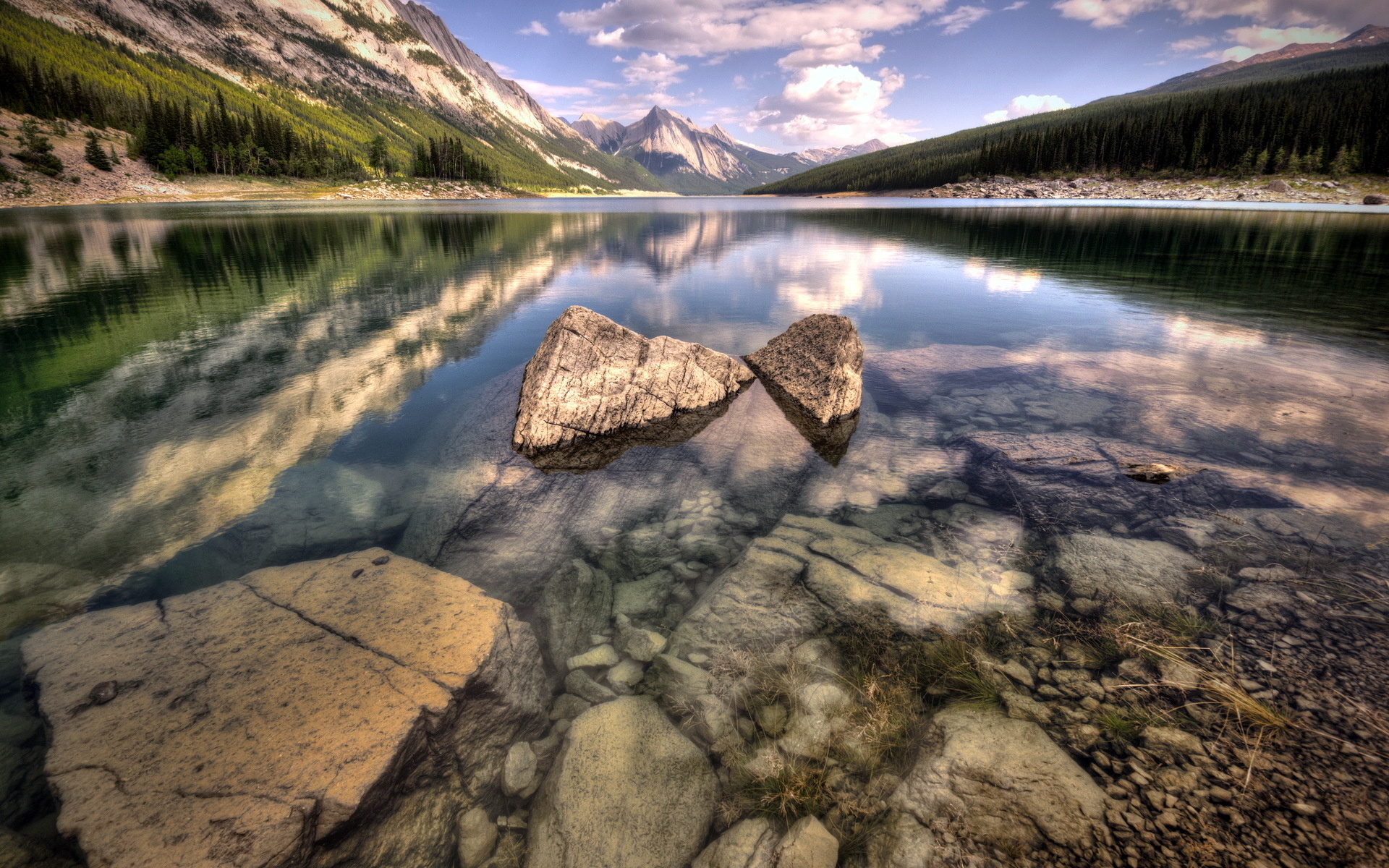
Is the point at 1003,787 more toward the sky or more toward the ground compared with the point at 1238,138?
more toward the ground

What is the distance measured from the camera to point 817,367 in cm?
1400

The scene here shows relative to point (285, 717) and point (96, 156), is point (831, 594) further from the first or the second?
point (96, 156)

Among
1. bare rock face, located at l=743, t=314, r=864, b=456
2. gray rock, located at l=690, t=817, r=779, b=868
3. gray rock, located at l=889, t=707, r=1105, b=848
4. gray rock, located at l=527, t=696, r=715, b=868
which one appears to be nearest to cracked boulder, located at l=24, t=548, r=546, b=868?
gray rock, located at l=527, t=696, r=715, b=868

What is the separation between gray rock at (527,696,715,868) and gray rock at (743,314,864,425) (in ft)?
30.0

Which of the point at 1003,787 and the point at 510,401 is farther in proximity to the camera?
the point at 510,401

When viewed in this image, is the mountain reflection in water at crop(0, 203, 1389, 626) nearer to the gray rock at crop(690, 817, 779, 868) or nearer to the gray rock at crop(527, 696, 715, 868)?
the gray rock at crop(527, 696, 715, 868)

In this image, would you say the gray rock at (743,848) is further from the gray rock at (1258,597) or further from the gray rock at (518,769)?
the gray rock at (1258,597)

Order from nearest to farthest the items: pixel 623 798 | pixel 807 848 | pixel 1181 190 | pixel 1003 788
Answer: pixel 807 848 < pixel 1003 788 < pixel 623 798 < pixel 1181 190

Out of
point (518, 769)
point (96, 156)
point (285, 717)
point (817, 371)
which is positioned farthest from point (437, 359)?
point (96, 156)

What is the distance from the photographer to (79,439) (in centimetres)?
1086

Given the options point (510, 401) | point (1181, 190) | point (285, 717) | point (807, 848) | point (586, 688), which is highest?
point (1181, 190)

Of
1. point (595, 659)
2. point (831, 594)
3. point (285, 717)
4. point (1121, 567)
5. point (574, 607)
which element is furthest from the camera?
point (574, 607)

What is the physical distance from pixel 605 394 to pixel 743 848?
9.65 meters

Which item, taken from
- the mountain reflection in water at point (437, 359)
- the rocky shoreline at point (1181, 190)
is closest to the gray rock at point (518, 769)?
the mountain reflection in water at point (437, 359)
